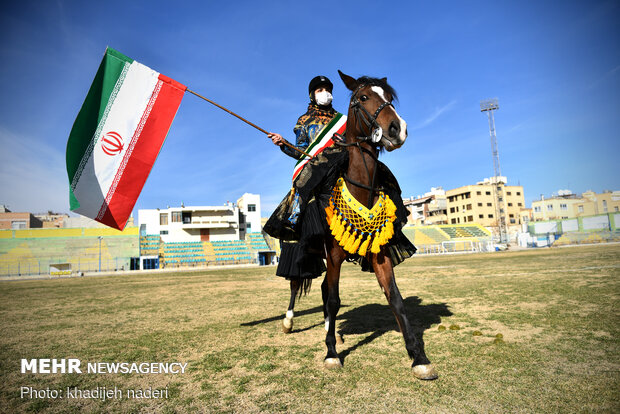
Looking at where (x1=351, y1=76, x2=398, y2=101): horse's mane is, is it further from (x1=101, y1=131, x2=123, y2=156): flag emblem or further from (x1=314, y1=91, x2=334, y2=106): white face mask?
(x1=101, y1=131, x2=123, y2=156): flag emblem

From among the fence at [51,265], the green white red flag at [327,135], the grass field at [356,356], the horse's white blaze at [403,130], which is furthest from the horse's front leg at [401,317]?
the fence at [51,265]

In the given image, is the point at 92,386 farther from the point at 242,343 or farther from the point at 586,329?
the point at 586,329

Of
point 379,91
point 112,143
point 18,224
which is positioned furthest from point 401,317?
point 18,224

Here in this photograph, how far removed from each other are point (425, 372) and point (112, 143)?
5.17m

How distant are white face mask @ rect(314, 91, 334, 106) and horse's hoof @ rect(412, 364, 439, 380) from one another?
153 inches

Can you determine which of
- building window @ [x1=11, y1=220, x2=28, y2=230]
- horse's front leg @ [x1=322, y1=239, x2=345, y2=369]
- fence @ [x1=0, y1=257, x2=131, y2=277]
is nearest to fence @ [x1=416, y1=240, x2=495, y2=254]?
fence @ [x1=0, y1=257, x2=131, y2=277]

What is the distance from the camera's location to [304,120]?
5.21 metres

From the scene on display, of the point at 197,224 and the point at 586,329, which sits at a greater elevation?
the point at 197,224

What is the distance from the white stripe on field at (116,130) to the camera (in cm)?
475

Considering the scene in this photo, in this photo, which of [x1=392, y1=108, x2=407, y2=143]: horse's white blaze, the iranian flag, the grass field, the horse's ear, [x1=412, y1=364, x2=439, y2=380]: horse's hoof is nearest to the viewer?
the grass field

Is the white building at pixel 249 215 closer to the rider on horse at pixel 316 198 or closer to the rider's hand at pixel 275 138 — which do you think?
the rider on horse at pixel 316 198

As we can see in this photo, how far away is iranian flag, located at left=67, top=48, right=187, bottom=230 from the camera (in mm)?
4750

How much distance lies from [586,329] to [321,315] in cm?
448

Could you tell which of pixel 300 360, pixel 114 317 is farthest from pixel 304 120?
pixel 114 317
